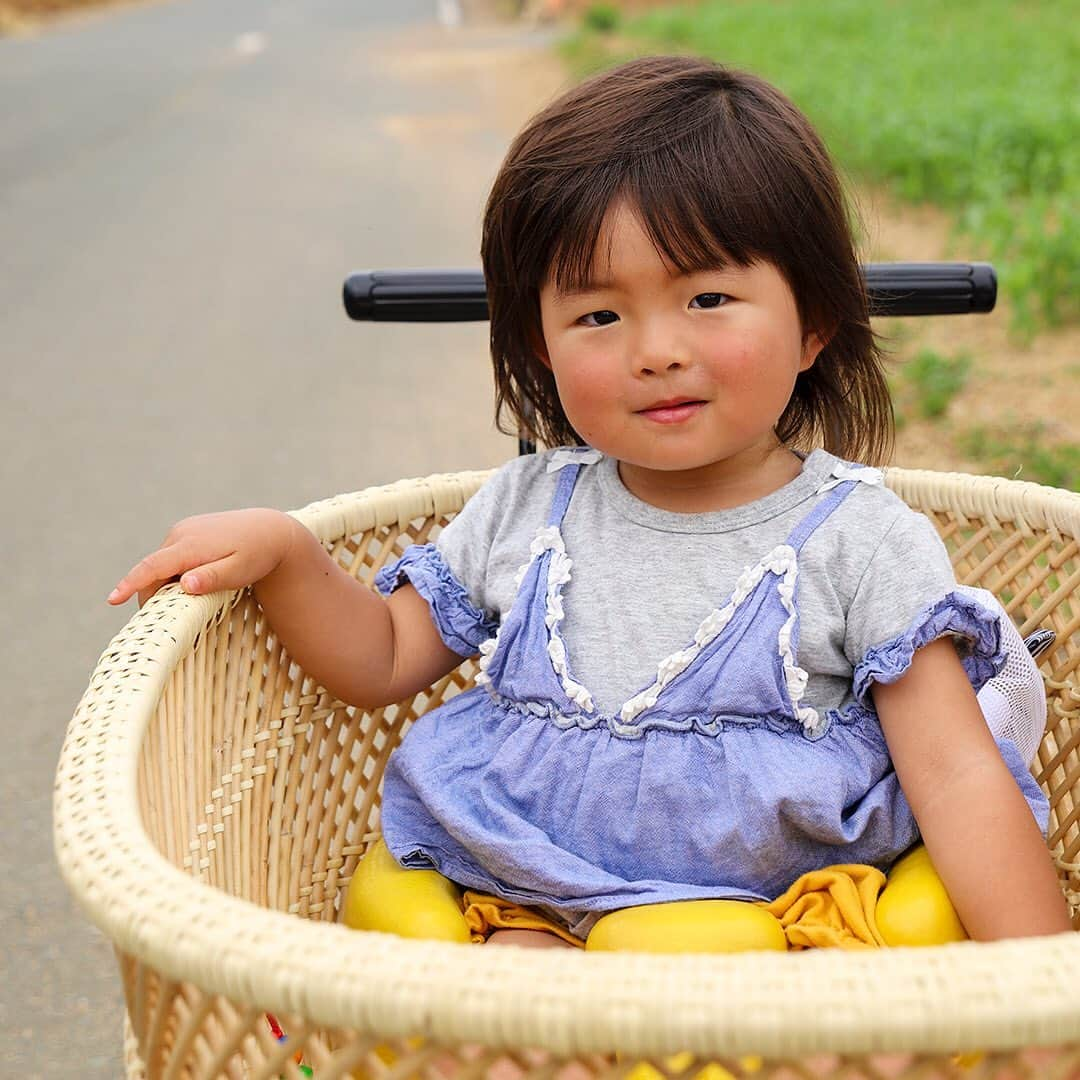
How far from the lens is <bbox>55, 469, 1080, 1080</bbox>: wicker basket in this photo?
0.85m

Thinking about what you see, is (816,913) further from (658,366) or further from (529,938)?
(658,366)

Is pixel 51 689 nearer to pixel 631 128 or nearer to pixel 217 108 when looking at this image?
pixel 631 128

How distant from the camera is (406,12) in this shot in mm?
21719

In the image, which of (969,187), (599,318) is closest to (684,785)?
(599,318)

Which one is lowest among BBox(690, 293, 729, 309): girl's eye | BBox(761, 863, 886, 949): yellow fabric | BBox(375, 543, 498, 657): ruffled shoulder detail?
BBox(761, 863, 886, 949): yellow fabric

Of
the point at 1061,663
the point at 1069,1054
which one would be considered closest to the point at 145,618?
the point at 1069,1054

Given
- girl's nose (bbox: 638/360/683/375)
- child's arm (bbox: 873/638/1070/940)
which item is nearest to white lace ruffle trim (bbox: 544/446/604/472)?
girl's nose (bbox: 638/360/683/375)

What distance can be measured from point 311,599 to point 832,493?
58 cm

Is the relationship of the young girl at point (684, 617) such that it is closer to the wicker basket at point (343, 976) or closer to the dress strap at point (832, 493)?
the dress strap at point (832, 493)

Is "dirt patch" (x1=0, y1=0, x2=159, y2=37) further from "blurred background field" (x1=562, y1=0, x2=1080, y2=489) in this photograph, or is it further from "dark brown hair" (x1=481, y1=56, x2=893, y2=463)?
"dark brown hair" (x1=481, y1=56, x2=893, y2=463)

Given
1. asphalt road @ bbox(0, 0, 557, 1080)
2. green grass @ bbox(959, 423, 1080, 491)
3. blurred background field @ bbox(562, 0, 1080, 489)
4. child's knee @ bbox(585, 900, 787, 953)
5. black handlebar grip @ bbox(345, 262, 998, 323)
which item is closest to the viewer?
child's knee @ bbox(585, 900, 787, 953)

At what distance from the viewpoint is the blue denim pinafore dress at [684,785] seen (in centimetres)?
156

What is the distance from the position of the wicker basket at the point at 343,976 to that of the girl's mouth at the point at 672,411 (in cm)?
47

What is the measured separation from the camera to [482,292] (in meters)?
1.81
